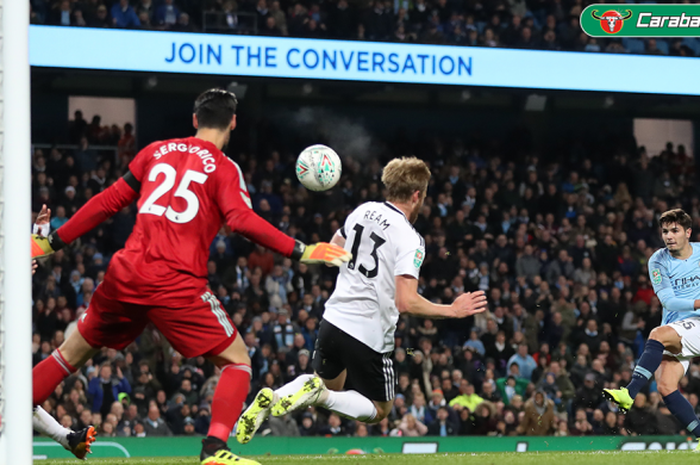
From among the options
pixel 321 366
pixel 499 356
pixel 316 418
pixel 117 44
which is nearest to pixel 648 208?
pixel 499 356

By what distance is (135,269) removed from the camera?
15.3 feet

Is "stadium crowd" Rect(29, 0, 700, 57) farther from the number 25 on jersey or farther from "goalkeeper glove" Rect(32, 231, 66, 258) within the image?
the number 25 on jersey

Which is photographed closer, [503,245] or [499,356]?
[499,356]

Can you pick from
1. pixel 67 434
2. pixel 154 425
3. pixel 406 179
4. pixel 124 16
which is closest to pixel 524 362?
pixel 154 425

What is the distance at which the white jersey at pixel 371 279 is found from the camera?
5750mm

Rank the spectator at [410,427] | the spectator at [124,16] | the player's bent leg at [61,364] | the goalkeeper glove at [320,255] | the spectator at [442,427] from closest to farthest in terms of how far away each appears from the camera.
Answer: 1. the goalkeeper glove at [320,255]
2. the player's bent leg at [61,364]
3. the spectator at [410,427]
4. the spectator at [442,427]
5. the spectator at [124,16]

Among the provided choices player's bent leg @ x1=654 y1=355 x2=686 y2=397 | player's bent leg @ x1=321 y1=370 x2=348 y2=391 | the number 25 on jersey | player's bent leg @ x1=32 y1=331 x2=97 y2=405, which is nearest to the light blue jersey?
player's bent leg @ x1=654 y1=355 x2=686 y2=397

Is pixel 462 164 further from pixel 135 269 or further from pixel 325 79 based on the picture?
pixel 135 269

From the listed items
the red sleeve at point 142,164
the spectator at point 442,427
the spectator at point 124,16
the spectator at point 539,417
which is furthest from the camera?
the spectator at point 124,16

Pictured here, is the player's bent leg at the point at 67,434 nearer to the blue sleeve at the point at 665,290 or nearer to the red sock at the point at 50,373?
the red sock at the point at 50,373

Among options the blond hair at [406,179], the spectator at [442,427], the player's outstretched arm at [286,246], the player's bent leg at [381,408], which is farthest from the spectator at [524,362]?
the player's outstretched arm at [286,246]

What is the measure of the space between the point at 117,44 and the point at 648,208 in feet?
36.3

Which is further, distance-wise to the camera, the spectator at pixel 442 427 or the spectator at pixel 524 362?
the spectator at pixel 524 362

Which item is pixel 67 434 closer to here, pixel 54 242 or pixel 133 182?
pixel 54 242
